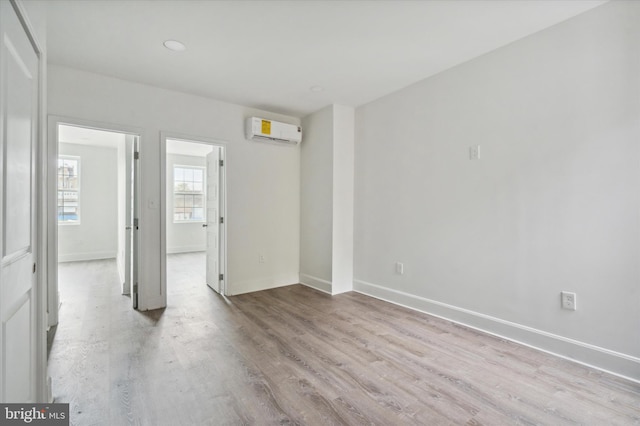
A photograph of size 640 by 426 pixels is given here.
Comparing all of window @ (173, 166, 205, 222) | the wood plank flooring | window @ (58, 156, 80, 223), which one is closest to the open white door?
the wood plank flooring

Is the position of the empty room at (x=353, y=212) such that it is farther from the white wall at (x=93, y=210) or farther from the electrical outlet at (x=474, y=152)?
the white wall at (x=93, y=210)

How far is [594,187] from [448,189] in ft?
3.86

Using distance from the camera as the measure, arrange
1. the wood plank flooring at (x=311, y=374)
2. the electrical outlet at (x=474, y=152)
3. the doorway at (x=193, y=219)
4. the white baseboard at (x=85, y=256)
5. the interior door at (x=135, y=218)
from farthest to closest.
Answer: the white baseboard at (x=85, y=256) < the doorway at (x=193, y=219) < the interior door at (x=135, y=218) < the electrical outlet at (x=474, y=152) < the wood plank flooring at (x=311, y=374)

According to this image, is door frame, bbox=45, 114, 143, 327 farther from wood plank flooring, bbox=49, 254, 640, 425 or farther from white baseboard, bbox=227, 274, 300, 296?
white baseboard, bbox=227, 274, 300, 296

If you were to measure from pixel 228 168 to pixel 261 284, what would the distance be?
1.73m

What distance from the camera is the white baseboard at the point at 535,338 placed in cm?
212

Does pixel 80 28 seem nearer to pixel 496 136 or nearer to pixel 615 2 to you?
pixel 496 136

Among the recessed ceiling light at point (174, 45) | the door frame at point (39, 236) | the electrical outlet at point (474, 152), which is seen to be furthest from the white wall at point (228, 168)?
the electrical outlet at point (474, 152)

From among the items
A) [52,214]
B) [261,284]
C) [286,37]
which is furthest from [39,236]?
[261,284]

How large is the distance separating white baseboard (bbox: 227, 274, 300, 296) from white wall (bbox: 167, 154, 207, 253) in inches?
153

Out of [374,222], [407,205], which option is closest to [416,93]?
[407,205]

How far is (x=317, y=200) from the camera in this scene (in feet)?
14.7

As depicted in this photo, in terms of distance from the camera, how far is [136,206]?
11.6ft

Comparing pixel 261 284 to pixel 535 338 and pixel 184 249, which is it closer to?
pixel 535 338
